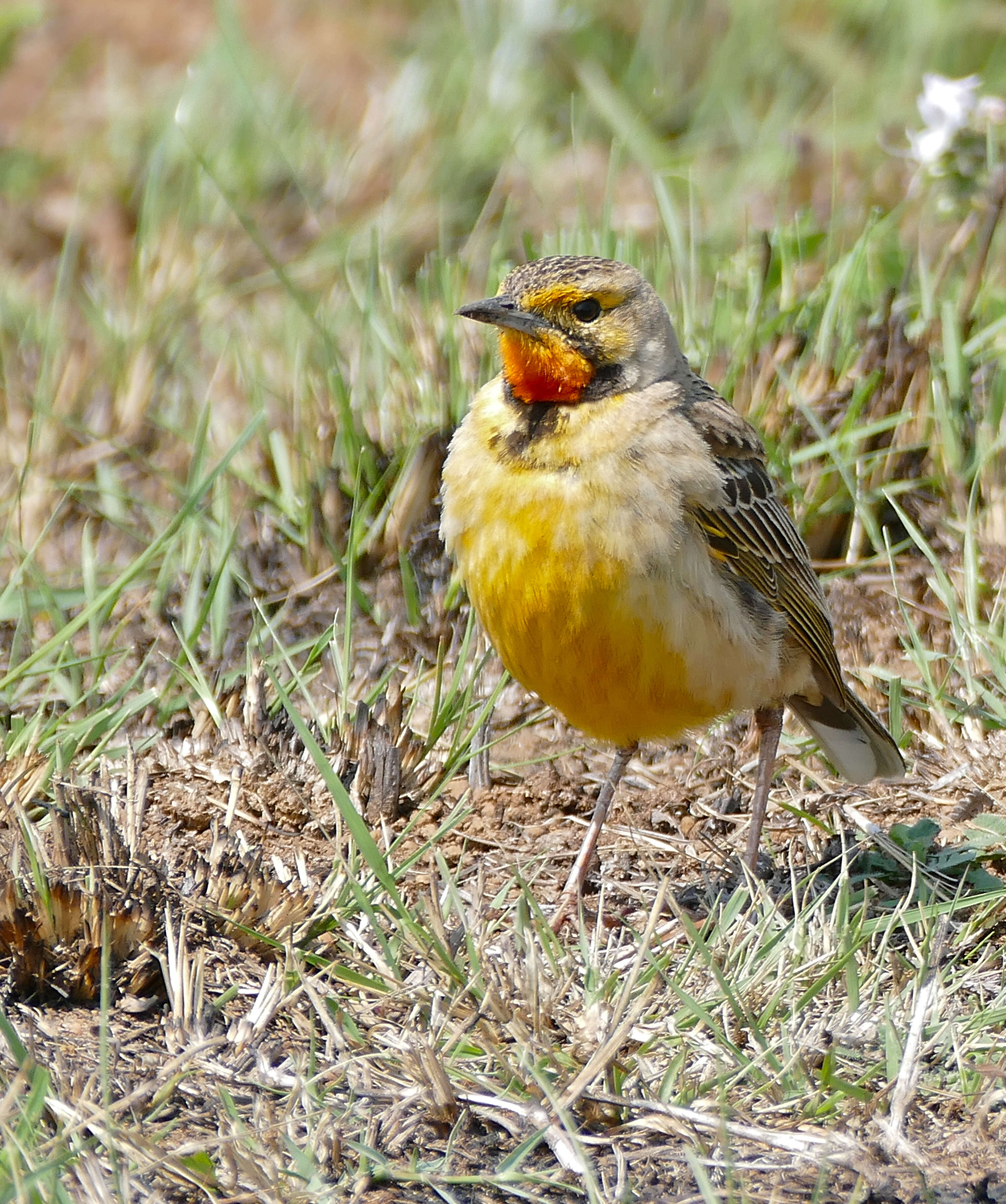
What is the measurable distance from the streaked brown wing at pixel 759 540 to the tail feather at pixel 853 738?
0.17 ft

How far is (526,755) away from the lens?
491 centimetres

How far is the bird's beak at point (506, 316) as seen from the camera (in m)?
3.96

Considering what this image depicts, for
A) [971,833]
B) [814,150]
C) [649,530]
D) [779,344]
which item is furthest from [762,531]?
[814,150]

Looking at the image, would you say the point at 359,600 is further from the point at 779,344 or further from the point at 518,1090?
the point at 518,1090

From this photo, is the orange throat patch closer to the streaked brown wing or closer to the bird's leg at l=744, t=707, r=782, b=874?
the streaked brown wing

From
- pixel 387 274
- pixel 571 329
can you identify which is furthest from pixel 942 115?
pixel 571 329

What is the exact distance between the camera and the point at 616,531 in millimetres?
3824

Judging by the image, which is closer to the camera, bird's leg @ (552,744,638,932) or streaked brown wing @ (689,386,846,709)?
bird's leg @ (552,744,638,932)

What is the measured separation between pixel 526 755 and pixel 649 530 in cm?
127

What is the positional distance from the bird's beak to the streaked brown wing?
50cm

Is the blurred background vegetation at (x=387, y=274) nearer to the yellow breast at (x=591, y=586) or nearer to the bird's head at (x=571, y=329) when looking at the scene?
the yellow breast at (x=591, y=586)

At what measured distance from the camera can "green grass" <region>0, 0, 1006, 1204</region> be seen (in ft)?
9.99

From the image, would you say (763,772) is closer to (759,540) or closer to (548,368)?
(759,540)

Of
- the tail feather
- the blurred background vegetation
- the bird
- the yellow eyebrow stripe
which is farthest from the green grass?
the yellow eyebrow stripe
